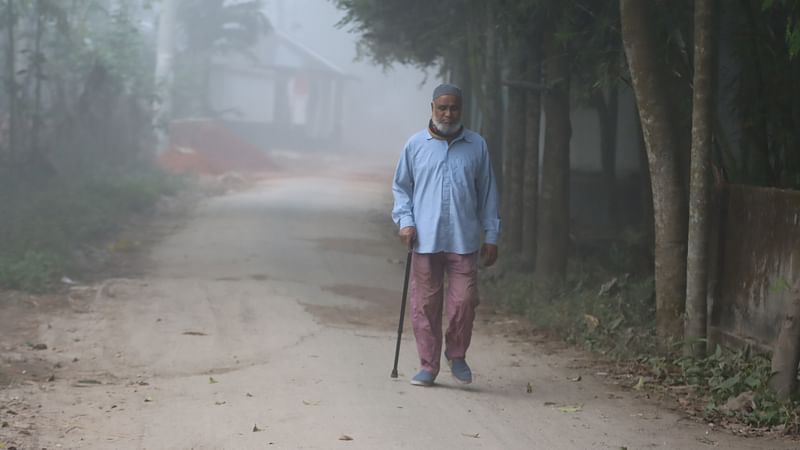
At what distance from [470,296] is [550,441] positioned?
57.4 inches

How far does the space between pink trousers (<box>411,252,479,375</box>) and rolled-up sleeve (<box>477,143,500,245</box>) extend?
0.68ft

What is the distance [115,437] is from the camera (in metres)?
6.25

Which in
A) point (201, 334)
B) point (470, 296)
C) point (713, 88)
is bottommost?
point (201, 334)

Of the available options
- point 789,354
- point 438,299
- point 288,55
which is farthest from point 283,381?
point 288,55

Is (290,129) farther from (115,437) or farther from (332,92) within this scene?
(115,437)

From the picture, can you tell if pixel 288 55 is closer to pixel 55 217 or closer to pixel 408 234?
pixel 55 217

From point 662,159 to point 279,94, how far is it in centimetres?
4963

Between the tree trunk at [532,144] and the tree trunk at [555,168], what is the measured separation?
1.73 ft

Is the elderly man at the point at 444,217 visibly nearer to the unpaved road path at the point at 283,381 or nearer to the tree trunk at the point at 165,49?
the unpaved road path at the point at 283,381

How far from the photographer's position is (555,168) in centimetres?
1267

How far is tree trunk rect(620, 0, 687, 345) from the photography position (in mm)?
8805

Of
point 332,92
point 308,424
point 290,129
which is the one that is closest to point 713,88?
point 308,424

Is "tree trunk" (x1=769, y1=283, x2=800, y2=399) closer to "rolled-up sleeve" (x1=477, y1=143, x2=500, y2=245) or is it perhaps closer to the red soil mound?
"rolled-up sleeve" (x1=477, y1=143, x2=500, y2=245)

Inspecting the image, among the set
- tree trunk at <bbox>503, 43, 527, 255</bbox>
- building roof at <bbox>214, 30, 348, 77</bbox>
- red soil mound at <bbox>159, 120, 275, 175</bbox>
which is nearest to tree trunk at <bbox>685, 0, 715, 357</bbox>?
tree trunk at <bbox>503, 43, 527, 255</bbox>
